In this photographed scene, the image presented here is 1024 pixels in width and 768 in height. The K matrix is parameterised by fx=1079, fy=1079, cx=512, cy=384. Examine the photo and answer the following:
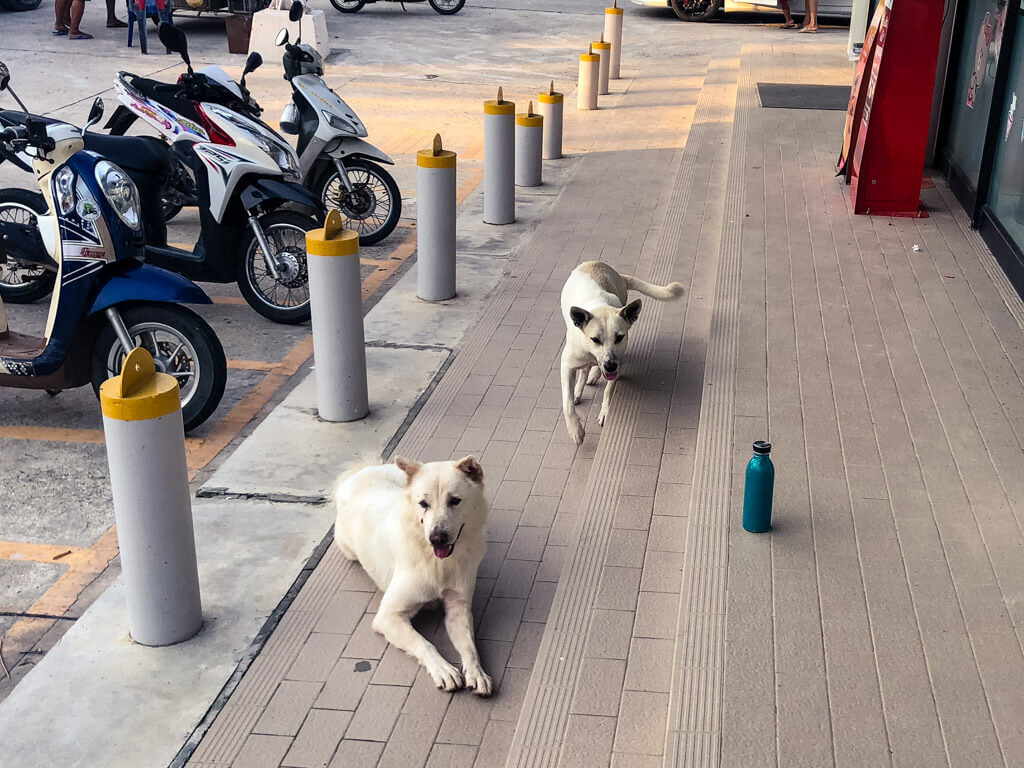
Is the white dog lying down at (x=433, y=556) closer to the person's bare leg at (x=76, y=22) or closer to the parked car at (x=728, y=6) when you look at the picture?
the person's bare leg at (x=76, y=22)

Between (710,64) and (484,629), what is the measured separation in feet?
52.5

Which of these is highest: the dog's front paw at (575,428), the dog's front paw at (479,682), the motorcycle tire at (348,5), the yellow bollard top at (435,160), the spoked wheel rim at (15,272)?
the motorcycle tire at (348,5)

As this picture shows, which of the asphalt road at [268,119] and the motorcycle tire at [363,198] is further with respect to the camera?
the motorcycle tire at [363,198]

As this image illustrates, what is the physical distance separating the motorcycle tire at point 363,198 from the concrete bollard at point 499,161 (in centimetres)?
106

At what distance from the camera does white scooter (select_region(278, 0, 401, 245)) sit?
9094 millimetres

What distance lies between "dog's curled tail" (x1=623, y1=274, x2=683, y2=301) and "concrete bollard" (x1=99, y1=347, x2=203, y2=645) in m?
3.66

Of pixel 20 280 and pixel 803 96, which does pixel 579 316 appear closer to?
pixel 20 280

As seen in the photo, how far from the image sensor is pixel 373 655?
425 centimetres

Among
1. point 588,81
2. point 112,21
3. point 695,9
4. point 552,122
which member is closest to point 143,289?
point 552,122

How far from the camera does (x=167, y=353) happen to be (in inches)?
241

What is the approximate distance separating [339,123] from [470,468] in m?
5.65

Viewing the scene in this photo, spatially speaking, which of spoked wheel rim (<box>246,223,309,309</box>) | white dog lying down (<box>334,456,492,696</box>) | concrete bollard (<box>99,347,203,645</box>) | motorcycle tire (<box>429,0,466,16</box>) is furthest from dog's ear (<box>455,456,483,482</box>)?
motorcycle tire (<box>429,0,466,16</box>)

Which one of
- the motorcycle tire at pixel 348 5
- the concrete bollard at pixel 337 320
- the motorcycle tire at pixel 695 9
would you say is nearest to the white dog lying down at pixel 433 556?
the concrete bollard at pixel 337 320

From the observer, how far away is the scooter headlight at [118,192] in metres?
6.00
